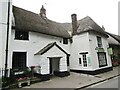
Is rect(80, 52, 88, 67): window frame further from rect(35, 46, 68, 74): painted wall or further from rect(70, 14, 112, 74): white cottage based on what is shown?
rect(35, 46, 68, 74): painted wall

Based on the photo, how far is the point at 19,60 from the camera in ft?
42.0

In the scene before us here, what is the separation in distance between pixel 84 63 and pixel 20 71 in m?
8.66

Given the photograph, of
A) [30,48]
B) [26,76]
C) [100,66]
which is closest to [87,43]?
[100,66]

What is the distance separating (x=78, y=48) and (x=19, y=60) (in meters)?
8.65

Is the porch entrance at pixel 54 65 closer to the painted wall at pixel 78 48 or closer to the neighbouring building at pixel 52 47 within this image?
the neighbouring building at pixel 52 47

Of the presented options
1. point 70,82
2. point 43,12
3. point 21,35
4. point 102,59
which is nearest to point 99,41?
point 102,59

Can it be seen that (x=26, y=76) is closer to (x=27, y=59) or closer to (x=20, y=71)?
(x=20, y=71)

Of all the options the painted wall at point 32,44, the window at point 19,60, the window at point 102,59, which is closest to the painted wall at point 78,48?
the window at point 102,59

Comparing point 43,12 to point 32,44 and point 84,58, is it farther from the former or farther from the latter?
point 84,58

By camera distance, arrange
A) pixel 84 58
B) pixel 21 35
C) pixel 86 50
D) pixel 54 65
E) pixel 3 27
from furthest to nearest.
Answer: pixel 84 58 → pixel 86 50 → pixel 54 65 → pixel 21 35 → pixel 3 27

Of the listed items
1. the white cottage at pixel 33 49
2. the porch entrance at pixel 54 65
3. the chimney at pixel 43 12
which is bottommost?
the porch entrance at pixel 54 65

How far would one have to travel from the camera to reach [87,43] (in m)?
16.8

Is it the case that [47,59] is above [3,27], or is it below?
below

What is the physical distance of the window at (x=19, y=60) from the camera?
1238 cm
